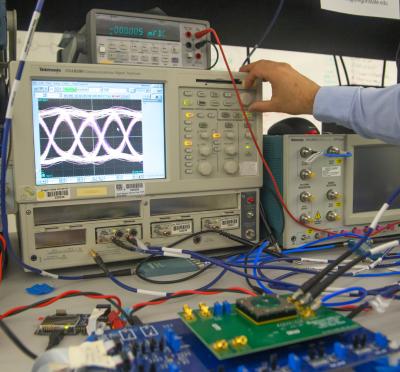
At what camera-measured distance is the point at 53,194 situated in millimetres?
895

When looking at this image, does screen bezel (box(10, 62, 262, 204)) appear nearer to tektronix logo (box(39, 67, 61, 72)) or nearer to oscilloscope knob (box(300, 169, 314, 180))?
tektronix logo (box(39, 67, 61, 72))

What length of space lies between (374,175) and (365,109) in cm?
28

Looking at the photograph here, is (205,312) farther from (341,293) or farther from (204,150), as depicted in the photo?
(204,150)

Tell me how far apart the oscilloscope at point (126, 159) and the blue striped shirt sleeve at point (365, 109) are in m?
0.18

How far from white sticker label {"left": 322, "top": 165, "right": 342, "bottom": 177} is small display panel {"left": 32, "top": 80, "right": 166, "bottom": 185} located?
0.41 metres

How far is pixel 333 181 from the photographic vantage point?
42.5 inches

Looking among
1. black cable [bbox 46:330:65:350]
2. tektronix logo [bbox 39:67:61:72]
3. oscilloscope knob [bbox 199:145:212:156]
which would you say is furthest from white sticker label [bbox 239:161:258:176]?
black cable [bbox 46:330:65:350]

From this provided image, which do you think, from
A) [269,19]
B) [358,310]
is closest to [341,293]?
[358,310]

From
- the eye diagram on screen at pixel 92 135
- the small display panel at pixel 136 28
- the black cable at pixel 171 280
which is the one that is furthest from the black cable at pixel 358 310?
the small display panel at pixel 136 28

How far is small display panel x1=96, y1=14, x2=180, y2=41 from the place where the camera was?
96 cm

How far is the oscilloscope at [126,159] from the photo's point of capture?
888 millimetres

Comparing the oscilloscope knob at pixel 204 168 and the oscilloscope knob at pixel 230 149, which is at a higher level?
the oscilloscope knob at pixel 230 149

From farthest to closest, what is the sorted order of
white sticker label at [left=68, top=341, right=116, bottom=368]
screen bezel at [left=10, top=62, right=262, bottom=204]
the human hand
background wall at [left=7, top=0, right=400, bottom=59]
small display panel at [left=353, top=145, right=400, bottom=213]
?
background wall at [left=7, top=0, right=400, bottom=59], small display panel at [left=353, top=145, right=400, bottom=213], the human hand, screen bezel at [left=10, top=62, right=262, bottom=204], white sticker label at [left=68, top=341, right=116, bottom=368]

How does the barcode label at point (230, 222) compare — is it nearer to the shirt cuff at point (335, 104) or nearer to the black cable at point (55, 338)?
the shirt cuff at point (335, 104)
